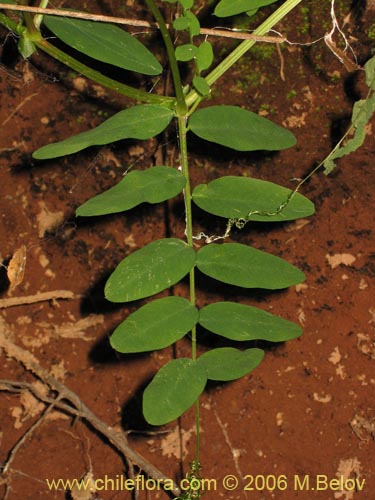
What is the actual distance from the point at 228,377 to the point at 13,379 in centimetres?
85

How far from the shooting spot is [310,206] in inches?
62.5

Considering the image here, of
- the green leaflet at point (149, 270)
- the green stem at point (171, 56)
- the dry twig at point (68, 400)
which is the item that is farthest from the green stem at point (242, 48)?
the dry twig at point (68, 400)

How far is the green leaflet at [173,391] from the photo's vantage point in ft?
4.96

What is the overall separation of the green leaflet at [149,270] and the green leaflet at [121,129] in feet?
0.86

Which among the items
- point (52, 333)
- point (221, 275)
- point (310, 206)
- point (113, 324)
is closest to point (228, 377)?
point (221, 275)

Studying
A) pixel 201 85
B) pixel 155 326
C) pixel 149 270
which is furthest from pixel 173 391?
pixel 201 85

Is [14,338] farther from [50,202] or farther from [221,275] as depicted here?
[221,275]

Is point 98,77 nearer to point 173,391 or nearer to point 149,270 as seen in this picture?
point 149,270

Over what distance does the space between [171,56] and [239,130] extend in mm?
229

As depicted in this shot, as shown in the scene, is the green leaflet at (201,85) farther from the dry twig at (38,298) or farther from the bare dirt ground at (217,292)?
the dry twig at (38,298)

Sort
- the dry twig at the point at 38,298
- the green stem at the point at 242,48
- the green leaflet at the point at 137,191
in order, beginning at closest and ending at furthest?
the green leaflet at the point at 137,191 → the green stem at the point at 242,48 → the dry twig at the point at 38,298

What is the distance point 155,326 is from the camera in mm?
1599

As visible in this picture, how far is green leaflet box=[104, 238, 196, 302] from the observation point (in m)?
1.53

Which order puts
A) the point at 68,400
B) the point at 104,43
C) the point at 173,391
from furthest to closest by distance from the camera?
the point at 68,400, the point at 104,43, the point at 173,391
